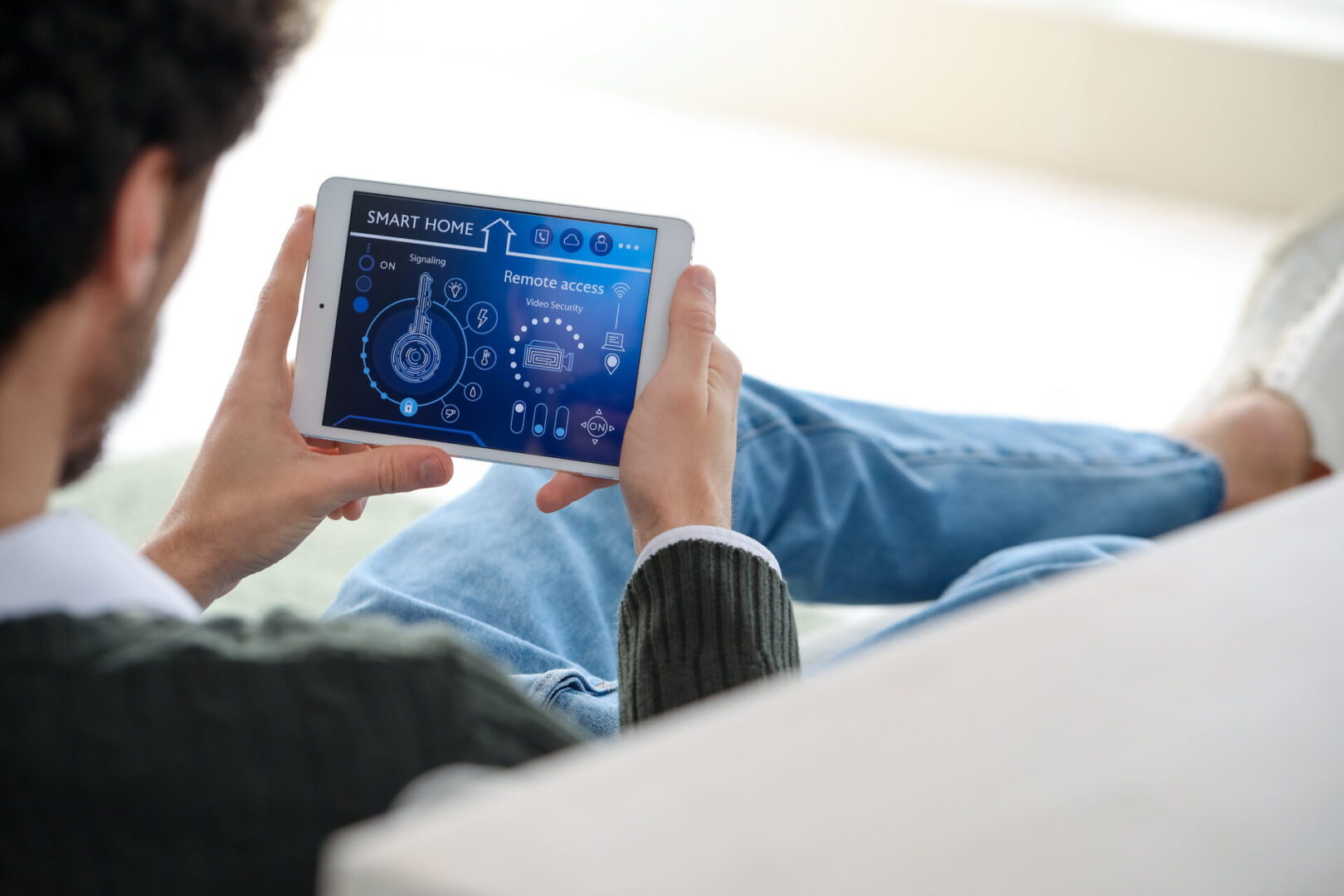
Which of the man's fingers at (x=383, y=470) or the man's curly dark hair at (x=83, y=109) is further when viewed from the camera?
the man's fingers at (x=383, y=470)

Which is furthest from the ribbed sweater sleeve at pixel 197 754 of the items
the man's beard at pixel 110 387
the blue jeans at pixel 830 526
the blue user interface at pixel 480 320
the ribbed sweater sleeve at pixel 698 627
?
the blue user interface at pixel 480 320

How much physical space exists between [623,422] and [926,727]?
1.78 ft

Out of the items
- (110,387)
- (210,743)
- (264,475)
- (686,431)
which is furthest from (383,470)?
Result: (210,743)

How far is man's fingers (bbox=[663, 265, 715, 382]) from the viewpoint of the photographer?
0.83 metres

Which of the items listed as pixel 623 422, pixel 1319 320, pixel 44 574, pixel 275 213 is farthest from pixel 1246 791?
pixel 275 213

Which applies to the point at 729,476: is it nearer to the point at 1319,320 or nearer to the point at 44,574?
the point at 44,574

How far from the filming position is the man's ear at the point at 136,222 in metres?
0.46

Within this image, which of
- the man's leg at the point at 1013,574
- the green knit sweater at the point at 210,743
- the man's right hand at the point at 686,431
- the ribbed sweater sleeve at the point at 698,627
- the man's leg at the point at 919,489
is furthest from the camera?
the man's leg at the point at 919,489

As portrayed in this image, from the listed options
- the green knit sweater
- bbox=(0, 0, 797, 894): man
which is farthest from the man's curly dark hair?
the green knit sweater

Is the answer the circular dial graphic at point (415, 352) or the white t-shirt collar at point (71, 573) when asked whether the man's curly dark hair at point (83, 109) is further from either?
the circular dial graphic at point (415, 352)

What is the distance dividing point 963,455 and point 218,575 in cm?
67

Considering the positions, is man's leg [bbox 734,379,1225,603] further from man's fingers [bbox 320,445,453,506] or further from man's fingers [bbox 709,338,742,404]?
man's fingers [bbox 320,445,453,506]

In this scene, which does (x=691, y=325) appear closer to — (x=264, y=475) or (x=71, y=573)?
(x=264, y=475)

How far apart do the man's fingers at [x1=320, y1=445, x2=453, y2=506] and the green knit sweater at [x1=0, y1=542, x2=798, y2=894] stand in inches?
14.2
